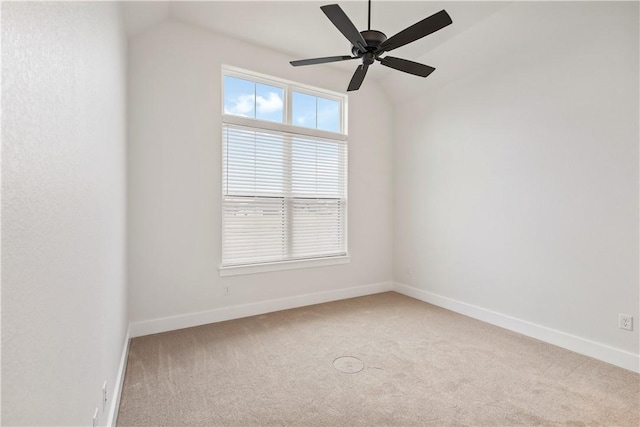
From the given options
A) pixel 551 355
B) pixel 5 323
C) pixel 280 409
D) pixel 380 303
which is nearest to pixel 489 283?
pixel 551 355

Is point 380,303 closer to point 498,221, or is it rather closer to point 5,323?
point 498,221

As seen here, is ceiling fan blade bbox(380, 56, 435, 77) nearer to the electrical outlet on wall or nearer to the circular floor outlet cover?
the circular floor outlet cover

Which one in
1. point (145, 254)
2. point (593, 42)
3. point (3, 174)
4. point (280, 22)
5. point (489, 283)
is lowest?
point (489, 283)

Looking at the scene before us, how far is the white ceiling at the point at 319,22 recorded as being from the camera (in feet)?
9.81

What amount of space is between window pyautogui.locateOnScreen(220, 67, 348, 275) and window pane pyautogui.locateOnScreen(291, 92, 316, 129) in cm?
1

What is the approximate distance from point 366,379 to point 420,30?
2467 mm

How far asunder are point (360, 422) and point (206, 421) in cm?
93

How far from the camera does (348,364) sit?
8.60 ft

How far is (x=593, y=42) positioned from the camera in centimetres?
276

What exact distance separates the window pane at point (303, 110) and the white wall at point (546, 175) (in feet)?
5.23

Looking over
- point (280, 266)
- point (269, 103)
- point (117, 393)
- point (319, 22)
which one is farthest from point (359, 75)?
point (117, 393)

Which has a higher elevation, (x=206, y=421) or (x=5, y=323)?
(x=5, y=323)

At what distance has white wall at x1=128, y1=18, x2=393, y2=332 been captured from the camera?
316cm

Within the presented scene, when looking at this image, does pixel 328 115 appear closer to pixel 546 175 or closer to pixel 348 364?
pixel 546 175
